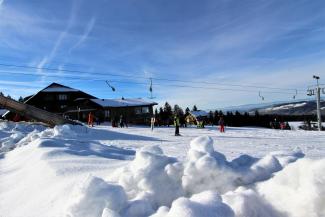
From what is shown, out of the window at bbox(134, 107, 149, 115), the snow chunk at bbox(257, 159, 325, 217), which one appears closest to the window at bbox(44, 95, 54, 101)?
the window at bbox(134, 107, 149, 115)

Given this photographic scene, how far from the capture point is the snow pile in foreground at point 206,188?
3.14 meters

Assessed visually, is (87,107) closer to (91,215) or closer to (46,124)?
(46,124)

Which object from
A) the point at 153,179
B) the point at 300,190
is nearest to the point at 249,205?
the point at 300,190

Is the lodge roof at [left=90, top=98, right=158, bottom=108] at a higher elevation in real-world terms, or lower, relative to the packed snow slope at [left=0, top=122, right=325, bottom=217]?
higher

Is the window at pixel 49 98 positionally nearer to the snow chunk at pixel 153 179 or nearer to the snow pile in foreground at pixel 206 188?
the snow pile in foreground at pixel 206 188

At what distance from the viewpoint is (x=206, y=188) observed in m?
4.03

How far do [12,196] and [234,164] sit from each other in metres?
3.73

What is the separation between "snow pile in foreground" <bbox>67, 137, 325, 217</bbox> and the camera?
3143mm

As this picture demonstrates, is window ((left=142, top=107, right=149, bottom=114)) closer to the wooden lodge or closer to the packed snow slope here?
the wooden lodge

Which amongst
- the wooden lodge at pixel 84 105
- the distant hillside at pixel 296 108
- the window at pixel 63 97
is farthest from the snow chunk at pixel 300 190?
the distant hillside at pixel 296 108

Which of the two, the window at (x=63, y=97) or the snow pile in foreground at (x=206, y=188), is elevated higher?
the window at (x=63, y=97)

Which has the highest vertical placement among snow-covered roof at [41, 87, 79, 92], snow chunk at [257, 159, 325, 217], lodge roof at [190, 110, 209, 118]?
snow-covered roof at [41, 87, 79, 92]

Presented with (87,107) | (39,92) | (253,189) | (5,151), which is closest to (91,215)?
Answer: (253,189)

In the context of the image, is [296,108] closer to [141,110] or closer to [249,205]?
[141,110]
